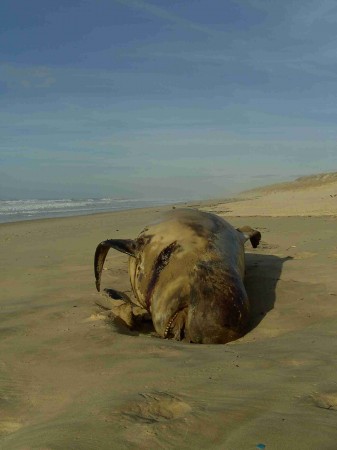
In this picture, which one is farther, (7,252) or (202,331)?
(7,252)

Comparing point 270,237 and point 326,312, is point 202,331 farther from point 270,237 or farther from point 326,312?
point 270,237

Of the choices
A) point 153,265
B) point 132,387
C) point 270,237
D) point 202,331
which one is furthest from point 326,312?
point 270,237

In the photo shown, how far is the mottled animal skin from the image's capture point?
4402mm

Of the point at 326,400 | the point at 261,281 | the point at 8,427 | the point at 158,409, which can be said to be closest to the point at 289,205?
the point at 261,281

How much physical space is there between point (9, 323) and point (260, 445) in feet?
11.0

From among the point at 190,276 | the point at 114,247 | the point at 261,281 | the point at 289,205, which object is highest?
the point at 289,205

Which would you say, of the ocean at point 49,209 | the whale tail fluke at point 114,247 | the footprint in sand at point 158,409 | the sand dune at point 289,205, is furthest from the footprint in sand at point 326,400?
the ocean at point 49,209

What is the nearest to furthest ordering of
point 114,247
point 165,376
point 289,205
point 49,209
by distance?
point 165,376 → point 114,247 → point 289,205 → point 49,209

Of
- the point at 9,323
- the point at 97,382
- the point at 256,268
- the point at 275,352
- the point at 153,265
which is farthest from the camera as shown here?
the point at 256,268

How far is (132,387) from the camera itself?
2963 mm

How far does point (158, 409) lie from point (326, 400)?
872 millimetres

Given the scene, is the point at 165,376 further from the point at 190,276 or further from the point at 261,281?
the point at 261,281

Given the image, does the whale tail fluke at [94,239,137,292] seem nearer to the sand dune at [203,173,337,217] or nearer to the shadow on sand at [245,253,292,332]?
the shadow on sand at [245,253,292,332]

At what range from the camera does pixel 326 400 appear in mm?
2629
